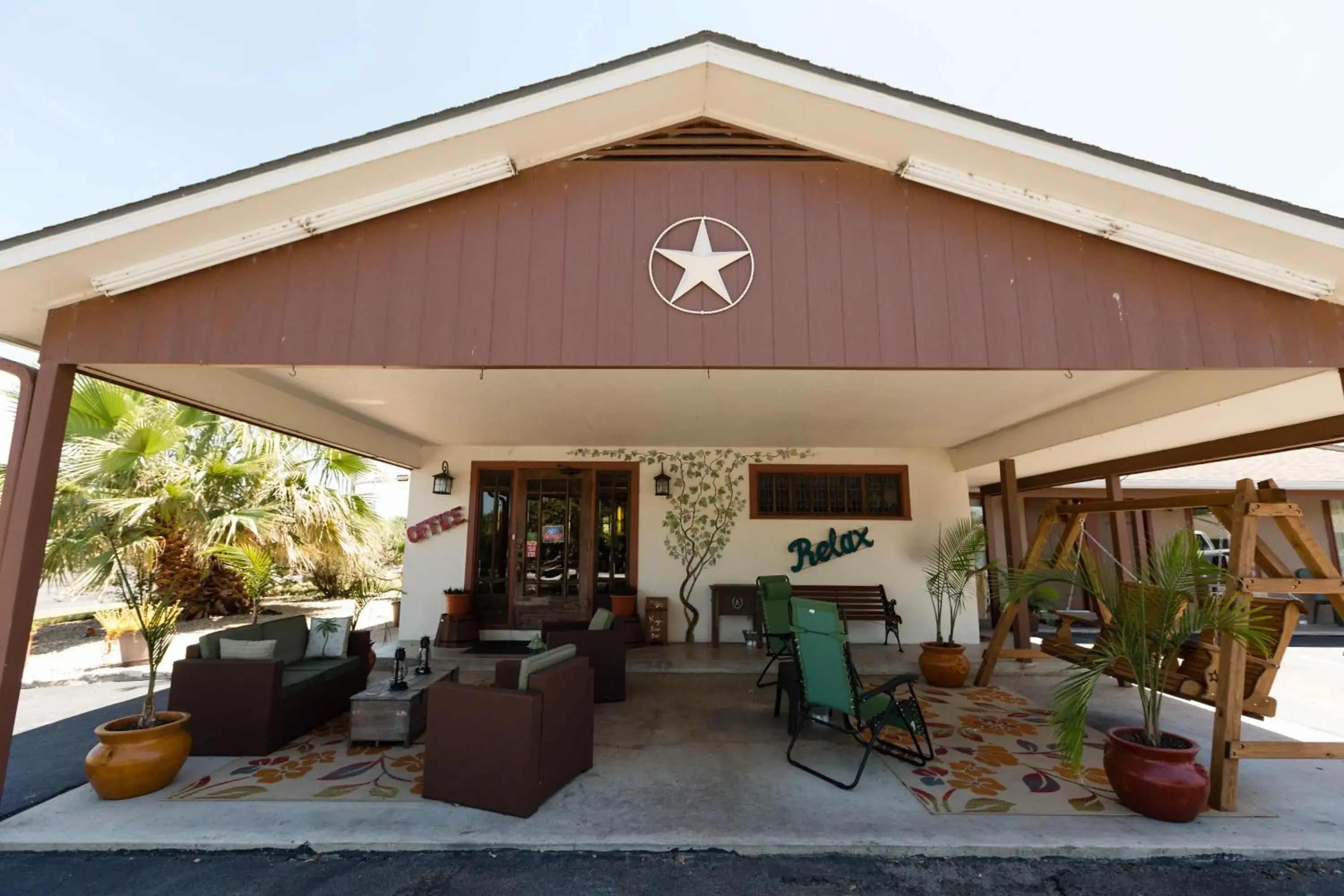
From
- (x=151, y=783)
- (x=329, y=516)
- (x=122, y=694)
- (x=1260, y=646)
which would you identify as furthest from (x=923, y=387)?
(x=329, y=516)

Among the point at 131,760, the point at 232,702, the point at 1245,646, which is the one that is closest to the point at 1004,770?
the point at 1245,646

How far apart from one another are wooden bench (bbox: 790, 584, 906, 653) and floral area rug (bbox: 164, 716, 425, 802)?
15.7 feet

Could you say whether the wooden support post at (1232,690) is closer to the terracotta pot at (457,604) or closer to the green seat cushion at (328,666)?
the green seat cushion at (328,666)

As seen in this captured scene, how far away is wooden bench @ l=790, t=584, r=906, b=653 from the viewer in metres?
7.21

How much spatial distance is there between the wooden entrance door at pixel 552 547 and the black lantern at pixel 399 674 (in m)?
3.38

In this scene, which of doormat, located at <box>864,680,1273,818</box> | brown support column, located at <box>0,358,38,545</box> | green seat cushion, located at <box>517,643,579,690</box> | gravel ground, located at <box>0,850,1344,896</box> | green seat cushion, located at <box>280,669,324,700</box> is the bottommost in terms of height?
gravel ground, located at <box>0,850,1344,896</box>

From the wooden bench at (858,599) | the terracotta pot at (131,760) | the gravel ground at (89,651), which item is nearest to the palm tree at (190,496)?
the gravel ground at (89,651)

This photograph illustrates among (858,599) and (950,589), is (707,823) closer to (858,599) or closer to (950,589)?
(950,589)

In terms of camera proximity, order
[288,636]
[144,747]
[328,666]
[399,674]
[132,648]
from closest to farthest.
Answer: [144,747] < [399,674] < [328,666] < [288,636] < [132,648]

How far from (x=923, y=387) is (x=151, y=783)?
18.7ft

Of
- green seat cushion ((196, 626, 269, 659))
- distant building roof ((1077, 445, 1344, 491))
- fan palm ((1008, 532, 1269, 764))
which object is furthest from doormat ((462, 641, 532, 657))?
distant building roof ((1077, 445, 1344, 491))

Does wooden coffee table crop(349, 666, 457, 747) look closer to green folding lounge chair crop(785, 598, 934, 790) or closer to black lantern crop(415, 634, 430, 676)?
black lantern crop(415, 634, 430, 676)

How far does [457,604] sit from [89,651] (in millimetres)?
4558

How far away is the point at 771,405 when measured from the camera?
17.8ft
